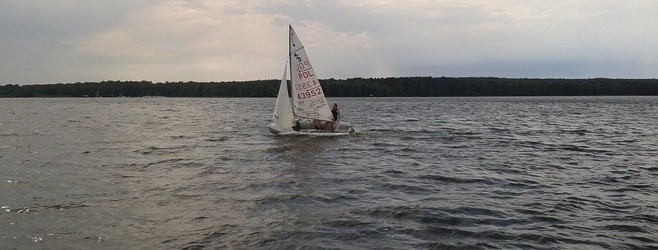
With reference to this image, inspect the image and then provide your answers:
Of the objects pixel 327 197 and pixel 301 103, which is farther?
pixel 301 103

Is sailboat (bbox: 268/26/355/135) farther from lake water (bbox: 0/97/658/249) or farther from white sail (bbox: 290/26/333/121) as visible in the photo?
lake water (bbox: 0/97/658/249)

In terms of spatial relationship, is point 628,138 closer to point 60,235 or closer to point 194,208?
point 194,208

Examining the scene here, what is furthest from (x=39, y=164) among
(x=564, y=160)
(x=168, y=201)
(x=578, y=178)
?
(x=564, y=160)

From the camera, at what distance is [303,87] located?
32156mm

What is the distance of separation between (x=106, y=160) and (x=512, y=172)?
48.8 ft

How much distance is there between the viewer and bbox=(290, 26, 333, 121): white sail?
105 ft

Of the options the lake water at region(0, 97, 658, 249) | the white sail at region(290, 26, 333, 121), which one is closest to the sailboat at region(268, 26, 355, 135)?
the white sail at region(290, 26, 333, 121)

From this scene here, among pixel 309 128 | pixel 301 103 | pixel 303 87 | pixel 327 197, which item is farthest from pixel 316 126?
pixel 327 197

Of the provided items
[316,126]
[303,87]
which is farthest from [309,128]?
[303,87]

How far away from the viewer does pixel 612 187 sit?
50.5 ft

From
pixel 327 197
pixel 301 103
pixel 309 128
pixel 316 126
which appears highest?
pixel 301 103

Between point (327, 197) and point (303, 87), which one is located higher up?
point (303, 87)

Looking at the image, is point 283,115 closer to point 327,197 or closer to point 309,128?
point 309,128

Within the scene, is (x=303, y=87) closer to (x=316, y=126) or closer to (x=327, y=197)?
(x=316, y=126)
